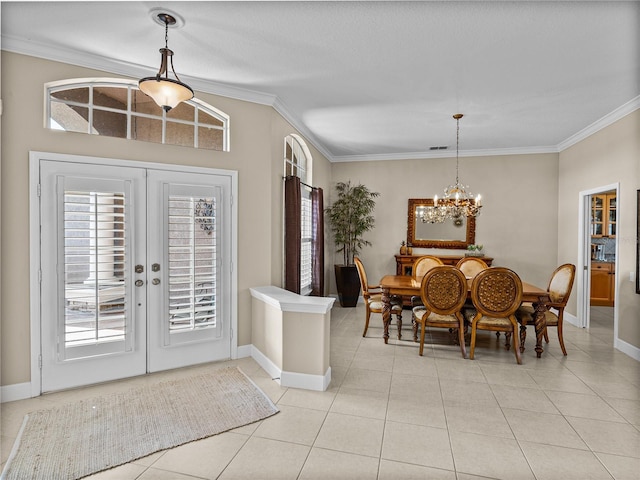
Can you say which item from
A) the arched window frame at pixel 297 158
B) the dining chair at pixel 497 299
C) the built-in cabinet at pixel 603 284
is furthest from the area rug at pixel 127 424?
the built-in cabinet at pixel 603 284

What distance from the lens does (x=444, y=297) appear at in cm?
370

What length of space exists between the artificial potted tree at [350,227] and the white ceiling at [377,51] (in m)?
2.15

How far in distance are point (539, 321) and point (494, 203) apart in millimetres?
2833

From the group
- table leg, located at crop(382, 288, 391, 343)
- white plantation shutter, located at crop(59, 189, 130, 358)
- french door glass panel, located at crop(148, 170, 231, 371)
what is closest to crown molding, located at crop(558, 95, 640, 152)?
table leg, located at crop(382, 288, 391, 343)

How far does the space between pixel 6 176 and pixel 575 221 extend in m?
6.86

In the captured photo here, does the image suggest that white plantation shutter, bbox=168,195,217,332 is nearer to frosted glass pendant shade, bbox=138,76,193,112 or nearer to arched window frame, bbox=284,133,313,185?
frosted glass pendant shade, bbox=138,76,193,112

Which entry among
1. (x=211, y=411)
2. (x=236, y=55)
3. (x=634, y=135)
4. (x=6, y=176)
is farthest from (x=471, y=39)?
(x=6, y=176)

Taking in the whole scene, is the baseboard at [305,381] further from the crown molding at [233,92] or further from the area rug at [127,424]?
the crown molding at [233,92]

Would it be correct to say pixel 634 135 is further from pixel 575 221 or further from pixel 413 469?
pixel 413 469

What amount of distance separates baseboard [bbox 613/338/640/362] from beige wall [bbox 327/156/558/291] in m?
1.78

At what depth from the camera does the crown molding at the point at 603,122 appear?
3814 millimetres

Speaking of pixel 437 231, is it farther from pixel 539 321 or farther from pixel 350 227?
pixel 539 321

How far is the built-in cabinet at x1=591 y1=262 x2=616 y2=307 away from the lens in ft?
20.7

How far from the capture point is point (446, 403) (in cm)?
273
